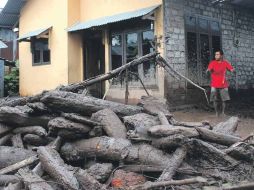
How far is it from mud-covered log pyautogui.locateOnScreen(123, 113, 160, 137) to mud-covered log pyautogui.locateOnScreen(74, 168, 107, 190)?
104 cm

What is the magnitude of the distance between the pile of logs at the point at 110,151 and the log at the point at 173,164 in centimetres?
1

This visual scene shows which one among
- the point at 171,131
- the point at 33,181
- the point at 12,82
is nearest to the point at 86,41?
the point at 12,82

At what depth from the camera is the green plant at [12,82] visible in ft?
59.3

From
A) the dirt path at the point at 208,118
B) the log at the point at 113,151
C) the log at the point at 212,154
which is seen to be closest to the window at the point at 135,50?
the dirt path at the point at 208,118

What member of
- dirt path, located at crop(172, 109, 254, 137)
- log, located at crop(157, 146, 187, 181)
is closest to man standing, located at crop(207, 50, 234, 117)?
dirt path, located at crop(172, 109, 254, 137)

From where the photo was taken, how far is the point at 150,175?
4949mm

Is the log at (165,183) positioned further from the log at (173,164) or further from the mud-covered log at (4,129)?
the mud-covered log at (4,129)

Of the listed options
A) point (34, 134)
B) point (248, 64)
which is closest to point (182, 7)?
point (248, 64)

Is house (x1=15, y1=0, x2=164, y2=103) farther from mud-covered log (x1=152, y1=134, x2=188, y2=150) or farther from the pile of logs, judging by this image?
mud-covered log (x1=152, y1=134, x2=188, y2=150)

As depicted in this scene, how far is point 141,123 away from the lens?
562 cm

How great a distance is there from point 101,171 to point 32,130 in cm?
176

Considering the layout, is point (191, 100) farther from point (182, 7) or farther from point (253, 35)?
point (253, 35)

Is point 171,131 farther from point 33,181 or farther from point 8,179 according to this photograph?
point 8,179

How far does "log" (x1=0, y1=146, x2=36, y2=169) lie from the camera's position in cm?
548
